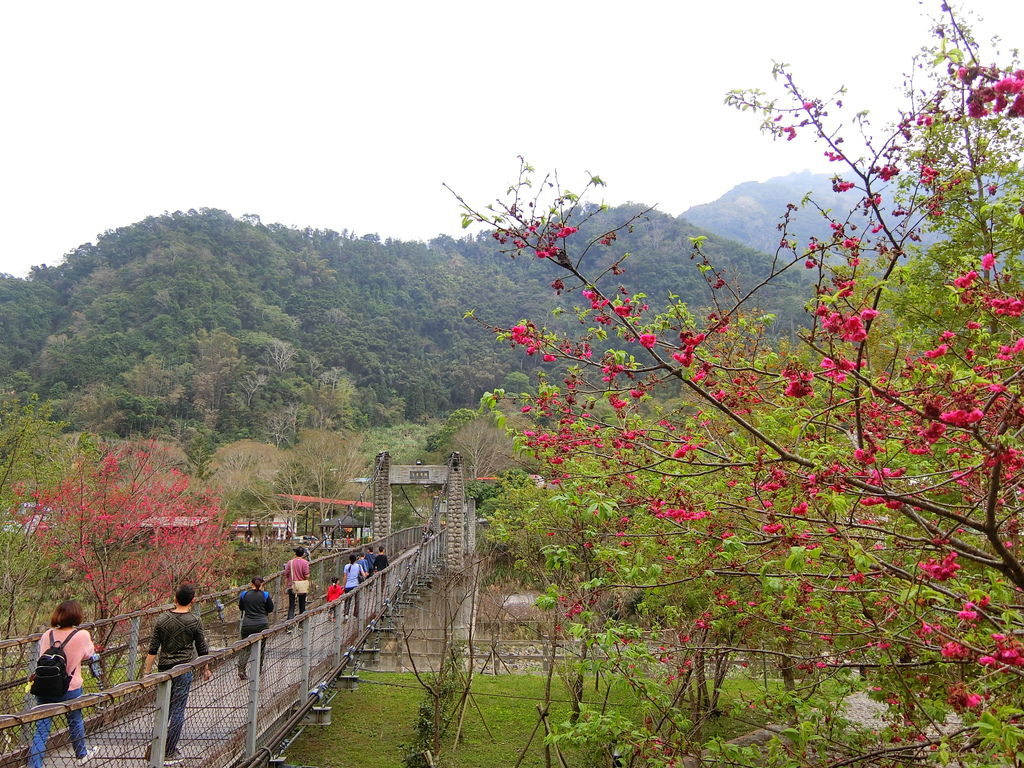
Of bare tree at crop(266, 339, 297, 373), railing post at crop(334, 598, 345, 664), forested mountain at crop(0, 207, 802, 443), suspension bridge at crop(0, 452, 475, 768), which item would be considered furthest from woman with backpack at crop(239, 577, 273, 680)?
bare tree at crop(266, 339, 297, 373)

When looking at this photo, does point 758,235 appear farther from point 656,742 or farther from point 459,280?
point 656,742

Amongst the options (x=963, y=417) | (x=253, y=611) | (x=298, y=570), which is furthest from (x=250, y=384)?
(x=963, y=417)

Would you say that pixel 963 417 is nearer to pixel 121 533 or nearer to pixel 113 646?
pixel 113 646

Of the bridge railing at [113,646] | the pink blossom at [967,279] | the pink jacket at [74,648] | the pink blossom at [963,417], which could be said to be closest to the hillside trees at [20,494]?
the bridge railing at [113,646]

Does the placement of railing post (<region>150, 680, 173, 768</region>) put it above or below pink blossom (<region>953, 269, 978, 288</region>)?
below

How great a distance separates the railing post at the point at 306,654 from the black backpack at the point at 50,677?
1923 millimetres

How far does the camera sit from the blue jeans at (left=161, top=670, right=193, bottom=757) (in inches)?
127

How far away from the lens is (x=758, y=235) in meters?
106

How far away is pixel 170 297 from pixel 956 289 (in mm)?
50126

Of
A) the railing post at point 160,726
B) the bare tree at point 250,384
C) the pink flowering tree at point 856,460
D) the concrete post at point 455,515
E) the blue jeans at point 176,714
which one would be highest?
the bare tree at point 250,384

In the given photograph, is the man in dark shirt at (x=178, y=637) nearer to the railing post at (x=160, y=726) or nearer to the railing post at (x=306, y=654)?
the railing post at (x=160, y=726)

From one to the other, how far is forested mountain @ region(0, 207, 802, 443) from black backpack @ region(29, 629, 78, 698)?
2536cm

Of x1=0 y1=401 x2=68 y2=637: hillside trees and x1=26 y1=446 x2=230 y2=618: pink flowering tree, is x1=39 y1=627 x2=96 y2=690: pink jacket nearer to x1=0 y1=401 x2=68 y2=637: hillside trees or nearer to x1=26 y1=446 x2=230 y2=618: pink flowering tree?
x1=0 y1=401 x2=68 y2=637: hillside trees

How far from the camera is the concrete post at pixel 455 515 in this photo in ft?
53.8
